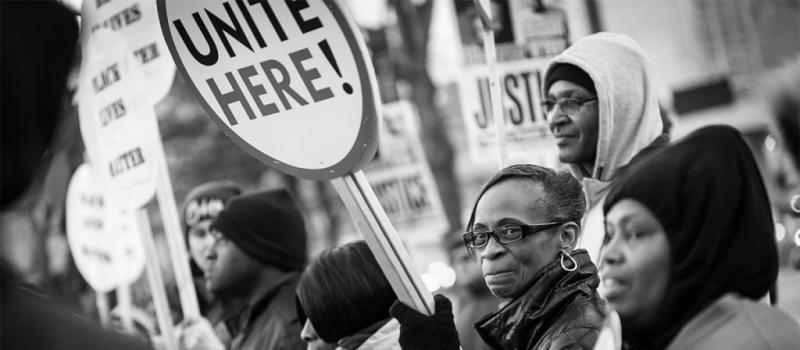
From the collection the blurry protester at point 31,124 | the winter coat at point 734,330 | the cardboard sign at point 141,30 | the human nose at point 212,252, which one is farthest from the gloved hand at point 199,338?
the blurry protester at point 31,124

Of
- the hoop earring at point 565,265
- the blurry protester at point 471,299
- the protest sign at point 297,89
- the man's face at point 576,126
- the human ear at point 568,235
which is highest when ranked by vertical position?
the protest sign at point 297,89

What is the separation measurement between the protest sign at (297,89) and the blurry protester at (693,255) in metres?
0.73

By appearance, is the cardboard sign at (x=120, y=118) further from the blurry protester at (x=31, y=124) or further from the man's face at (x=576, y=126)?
the blurry protester at (x=31, y=124)

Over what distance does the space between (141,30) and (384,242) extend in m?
3.01

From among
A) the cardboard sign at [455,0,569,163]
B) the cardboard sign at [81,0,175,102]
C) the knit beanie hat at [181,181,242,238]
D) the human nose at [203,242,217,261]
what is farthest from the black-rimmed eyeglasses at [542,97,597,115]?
the knit beanie hat at [181,181,242,238]

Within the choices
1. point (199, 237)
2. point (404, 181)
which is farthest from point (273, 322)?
point (404, 181)

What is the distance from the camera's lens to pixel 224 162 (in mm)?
27625

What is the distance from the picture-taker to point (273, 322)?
592cm

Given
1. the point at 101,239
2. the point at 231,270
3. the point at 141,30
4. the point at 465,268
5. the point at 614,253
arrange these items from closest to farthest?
the point at 614,253, the point at 141,30, the point at 231,270, the point at 465,268, the point at 101,239

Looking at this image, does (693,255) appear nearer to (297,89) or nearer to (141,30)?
(297,89)

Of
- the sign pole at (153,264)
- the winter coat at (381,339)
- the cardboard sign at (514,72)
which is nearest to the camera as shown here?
the winter coat at (381,339)

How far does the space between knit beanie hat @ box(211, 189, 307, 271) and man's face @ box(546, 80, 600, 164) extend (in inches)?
84.7

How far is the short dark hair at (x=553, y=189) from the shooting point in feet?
12.6

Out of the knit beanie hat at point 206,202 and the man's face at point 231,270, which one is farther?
the knit beanie hat at point 206,202
